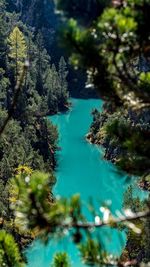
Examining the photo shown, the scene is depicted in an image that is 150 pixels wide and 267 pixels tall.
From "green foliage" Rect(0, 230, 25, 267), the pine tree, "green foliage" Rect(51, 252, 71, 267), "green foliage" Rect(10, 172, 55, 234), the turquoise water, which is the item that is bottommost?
"green foliage" Rect(10, 172, 55, 234)

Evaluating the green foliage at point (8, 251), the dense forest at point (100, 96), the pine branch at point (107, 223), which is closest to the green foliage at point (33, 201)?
the dense forest at point (100, 96)

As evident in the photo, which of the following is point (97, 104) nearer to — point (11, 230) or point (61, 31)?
point (11, 230)

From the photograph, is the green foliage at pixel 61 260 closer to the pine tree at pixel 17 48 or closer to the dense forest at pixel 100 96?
the dense forest at pixel 100 96

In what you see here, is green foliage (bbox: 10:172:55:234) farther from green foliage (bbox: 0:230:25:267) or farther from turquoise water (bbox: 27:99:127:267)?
turquoise water (bbox: 27:99:127:267)

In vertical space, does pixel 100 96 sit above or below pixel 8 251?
above

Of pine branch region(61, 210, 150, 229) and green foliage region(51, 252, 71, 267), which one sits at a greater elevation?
green foliage region(51, 252, 71, 267)

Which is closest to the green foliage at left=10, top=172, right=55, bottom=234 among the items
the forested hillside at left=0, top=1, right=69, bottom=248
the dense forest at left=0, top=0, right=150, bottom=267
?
the dense forest at left=0, top=0, right=150, bottom=267

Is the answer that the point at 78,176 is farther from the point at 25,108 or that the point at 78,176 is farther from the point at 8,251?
the point at 8,251

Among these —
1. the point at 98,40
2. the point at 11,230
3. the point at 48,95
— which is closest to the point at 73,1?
the point at 98,40

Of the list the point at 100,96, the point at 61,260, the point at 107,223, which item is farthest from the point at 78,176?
the point at 107,223
